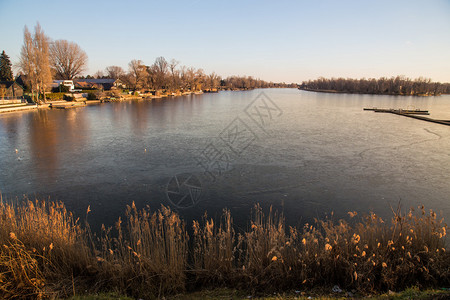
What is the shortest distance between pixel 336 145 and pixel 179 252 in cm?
1275

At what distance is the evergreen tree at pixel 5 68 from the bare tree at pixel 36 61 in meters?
29.3

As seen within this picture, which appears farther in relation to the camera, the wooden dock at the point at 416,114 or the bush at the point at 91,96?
the bush at the point at 91,96

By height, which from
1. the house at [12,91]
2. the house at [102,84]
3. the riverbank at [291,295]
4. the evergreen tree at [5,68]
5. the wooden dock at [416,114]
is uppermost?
the evergreen tree at [5,68]

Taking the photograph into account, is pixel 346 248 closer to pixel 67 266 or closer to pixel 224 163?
pixel 67 266

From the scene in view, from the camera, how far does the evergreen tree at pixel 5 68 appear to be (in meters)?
57.6

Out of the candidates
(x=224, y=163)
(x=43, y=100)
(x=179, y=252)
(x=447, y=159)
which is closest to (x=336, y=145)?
(x=447, y=159)

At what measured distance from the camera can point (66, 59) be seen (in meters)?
69.1

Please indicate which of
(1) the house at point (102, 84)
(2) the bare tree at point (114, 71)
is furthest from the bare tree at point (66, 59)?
(2) the bare tree at point (114, 71)

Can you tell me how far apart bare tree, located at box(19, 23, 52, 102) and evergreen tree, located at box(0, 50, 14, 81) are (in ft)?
96.1

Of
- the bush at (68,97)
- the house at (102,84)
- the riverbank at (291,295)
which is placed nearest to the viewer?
the riverbank at (291,295)

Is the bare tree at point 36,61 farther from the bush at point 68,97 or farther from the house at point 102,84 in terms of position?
the house at point 102,84

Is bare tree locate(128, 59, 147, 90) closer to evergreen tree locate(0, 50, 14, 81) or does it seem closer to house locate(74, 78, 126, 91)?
house locate(74, 78, 126, 91)

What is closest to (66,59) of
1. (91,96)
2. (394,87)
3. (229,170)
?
(91,96)

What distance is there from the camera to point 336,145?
1495cm
